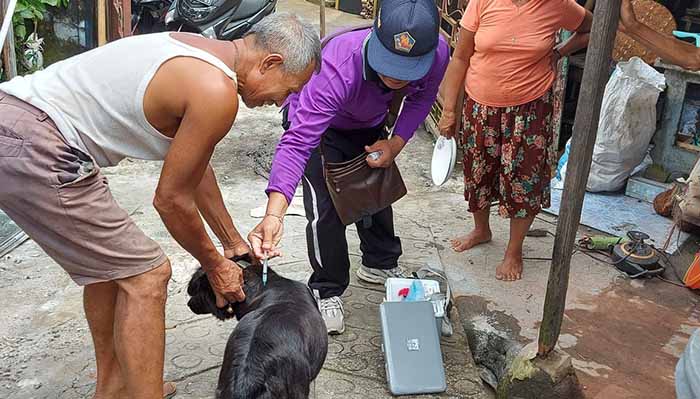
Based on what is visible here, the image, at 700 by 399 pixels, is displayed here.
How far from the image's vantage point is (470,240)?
4.39 m

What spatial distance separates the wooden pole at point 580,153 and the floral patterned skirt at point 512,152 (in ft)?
2.96

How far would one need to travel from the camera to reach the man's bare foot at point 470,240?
14.3ft

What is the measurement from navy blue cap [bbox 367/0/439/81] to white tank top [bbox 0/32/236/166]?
91 cm

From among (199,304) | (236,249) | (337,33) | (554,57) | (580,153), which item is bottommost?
(199,304)

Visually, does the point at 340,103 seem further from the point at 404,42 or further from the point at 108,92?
the point at 108,92

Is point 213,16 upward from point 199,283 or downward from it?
upward

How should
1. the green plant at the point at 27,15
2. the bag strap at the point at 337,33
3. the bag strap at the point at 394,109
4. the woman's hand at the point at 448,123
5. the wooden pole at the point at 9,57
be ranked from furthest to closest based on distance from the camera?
the green plant at the point at 27,15 → the wooden pole at the point at 9,57 → the woman's hand at the point at 448,123 → the bag strap at the point at 394,109 → the bag strap at the point at 337,33

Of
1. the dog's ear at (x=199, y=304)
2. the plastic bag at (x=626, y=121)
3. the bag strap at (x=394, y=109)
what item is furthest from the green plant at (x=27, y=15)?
the plastic bag at (x=626, y=121)

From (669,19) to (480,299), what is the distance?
102 inches

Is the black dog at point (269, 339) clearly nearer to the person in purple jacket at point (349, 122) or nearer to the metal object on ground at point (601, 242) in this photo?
the person in purple jacket at point (349, 122)

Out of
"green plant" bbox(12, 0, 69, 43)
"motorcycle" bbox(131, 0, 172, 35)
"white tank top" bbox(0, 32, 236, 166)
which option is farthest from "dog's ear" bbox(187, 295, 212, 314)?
"motorcycle" bbox(131, 0, 172, 35)

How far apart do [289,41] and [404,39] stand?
0.76 m

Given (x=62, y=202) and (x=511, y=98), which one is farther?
(x=511, y=98)

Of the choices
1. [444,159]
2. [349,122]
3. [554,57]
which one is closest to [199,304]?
[349,122]
